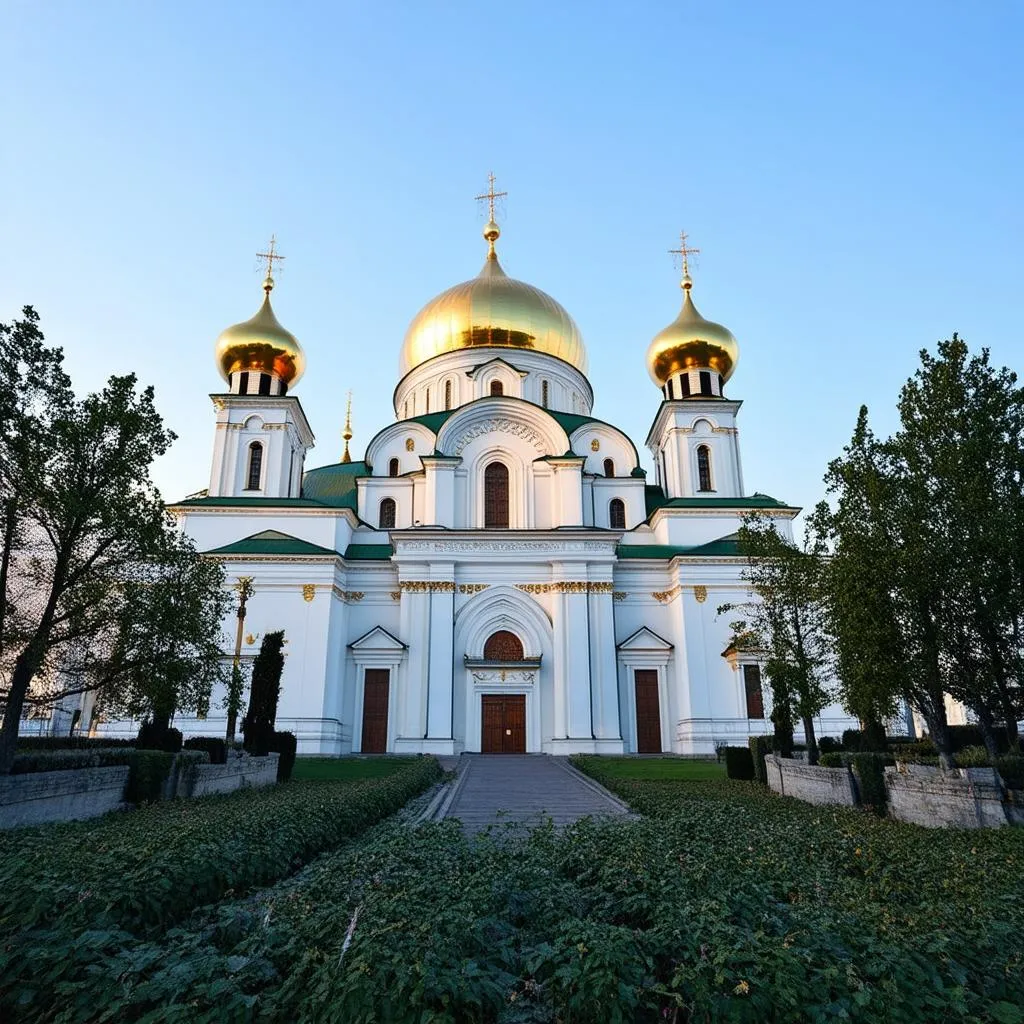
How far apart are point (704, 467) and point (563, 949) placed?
31.0 meters

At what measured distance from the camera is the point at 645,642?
28.9 meters

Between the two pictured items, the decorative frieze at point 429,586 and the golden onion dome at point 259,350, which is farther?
the golden onion dome at point 259,350

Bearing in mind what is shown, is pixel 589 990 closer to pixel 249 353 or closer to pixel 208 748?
pixel 208 748

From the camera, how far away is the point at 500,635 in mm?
28859

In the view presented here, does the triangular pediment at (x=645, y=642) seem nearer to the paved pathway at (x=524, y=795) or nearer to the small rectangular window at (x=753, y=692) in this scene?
the small rectangular window at (x=753, y=692)

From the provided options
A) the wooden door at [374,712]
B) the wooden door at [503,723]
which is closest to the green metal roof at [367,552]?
the wooden door at [374,712]

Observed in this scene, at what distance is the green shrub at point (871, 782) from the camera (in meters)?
12.2

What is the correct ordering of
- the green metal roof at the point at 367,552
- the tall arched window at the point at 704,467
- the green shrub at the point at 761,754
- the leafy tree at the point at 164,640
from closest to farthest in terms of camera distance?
the leafy tree at the point at 164,640
the green shrub at the point at 761,754
the green metal roof at the point at 367,552
the tall arched window at the point at 704,467

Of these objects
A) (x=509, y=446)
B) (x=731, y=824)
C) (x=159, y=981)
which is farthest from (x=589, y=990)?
(x=509, y=446)

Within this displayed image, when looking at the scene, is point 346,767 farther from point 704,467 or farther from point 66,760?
point 704,467

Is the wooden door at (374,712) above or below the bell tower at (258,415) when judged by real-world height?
below

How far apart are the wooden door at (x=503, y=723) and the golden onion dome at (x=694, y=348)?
Answer: 56.1 feet

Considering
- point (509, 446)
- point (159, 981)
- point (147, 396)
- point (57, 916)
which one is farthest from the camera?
point (509, 446)

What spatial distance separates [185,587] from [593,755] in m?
16.1
